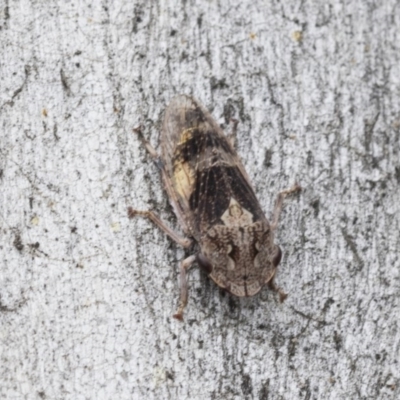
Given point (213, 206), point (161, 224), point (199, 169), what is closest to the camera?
point (161, 224)

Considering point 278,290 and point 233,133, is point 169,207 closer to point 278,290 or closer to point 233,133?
point 233,133

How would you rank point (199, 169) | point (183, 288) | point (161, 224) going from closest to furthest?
point (183, 288) < point (161, 224) < point (199, 169)

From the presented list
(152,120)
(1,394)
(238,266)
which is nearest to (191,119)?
(152,120)

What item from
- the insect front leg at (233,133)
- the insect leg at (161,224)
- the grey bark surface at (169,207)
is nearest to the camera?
the grey bark surface at (169,207)

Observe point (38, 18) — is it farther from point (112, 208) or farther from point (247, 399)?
point (247, 399)

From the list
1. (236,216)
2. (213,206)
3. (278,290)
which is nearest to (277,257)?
(278,290)

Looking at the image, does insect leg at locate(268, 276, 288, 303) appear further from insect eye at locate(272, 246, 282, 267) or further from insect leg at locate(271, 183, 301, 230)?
insect leg at locate(271, 183, 301, 230)

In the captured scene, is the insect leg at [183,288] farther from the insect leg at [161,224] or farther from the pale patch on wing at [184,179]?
the pale patch on wing at [184,179]

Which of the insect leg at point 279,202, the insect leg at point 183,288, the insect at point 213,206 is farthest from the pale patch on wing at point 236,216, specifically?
the insect leg at point 183,288
